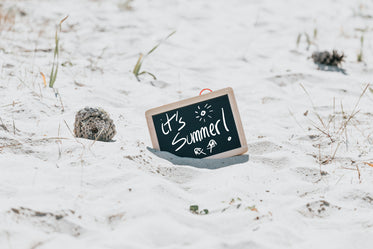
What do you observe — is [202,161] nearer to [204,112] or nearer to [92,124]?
[204,112]

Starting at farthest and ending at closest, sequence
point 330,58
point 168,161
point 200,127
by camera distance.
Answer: point 330,58
point 200,127
point 168,161

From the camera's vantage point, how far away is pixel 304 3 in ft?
16.5

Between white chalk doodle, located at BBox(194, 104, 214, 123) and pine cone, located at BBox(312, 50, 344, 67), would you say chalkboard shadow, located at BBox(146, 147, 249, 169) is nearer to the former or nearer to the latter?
white chalk doodle, located at BBox(194, 104, 214, 123)

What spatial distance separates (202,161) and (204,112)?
246 millimetres

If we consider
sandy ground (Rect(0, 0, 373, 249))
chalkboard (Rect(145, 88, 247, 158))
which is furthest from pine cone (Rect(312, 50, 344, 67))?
chalkboard (Rect(145, 88, 247, 158))

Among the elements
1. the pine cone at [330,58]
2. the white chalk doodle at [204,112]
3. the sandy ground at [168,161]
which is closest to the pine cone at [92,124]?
the sandy ground at [168,161]

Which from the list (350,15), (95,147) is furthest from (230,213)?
(350,15)

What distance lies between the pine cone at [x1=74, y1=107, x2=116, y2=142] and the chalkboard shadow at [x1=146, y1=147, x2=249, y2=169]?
228 mm

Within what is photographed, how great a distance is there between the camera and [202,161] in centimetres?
203

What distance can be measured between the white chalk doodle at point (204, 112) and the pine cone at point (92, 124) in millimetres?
436

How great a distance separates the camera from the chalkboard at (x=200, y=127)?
2.08 m

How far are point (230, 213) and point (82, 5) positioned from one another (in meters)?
3.92

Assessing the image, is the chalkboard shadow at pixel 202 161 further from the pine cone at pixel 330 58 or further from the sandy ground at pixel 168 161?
the pine cone at pixel 330 58

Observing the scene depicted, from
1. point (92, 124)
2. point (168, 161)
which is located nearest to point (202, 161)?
point (168, 161)
